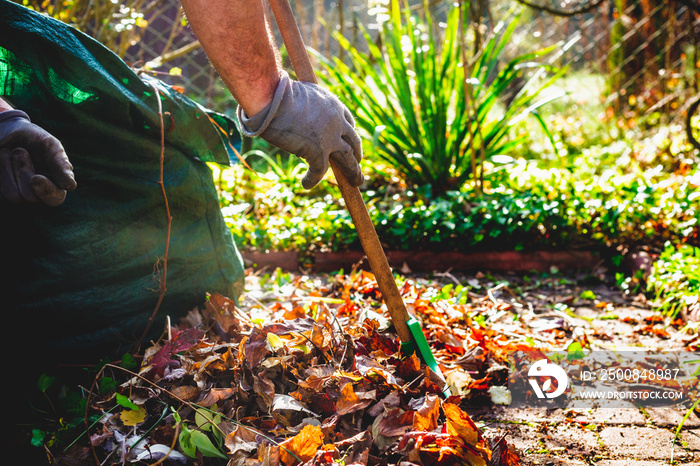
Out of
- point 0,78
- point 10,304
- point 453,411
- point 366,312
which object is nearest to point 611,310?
point 366,312

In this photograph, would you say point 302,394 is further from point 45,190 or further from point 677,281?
point 677,281

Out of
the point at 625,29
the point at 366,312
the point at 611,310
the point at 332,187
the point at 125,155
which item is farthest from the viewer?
the point at 625,29

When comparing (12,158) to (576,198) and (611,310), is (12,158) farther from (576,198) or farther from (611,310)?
(576,198)

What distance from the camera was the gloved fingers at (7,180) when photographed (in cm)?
99

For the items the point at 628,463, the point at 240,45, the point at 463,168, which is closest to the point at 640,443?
the point at 628,463

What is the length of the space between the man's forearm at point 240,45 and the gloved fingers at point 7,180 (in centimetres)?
49

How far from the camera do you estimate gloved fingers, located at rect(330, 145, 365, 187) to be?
1.21 metres

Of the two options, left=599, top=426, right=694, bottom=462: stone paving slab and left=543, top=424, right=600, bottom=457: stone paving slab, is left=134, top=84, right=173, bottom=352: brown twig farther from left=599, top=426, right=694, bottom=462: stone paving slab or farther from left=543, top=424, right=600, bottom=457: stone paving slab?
left=599, top=426, right=694, bottom=462: stone paving slab

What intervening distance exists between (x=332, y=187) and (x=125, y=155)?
1956 millimetres

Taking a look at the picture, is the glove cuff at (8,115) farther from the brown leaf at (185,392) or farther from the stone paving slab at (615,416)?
the stone paving slab at (615,416)

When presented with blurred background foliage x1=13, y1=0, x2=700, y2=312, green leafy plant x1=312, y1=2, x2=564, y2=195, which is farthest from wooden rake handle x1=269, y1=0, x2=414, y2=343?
green leafy plant x1=312, y1=2, x2=564, y2=195

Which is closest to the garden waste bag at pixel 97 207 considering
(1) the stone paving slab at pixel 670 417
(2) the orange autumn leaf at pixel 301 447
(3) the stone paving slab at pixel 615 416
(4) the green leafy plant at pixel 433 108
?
(2) the orange autumn leaf at pixel 301 447

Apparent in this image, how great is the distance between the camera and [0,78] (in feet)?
3.95

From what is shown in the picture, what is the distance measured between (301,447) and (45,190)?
778 mm
